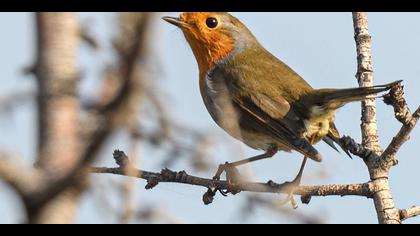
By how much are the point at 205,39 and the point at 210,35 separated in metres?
0.07

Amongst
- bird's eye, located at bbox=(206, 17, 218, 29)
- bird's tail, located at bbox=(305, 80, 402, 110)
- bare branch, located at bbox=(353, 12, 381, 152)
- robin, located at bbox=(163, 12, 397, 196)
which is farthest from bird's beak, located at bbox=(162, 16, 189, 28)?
bare branch, located at bbox=(353, 12, 381, 152)

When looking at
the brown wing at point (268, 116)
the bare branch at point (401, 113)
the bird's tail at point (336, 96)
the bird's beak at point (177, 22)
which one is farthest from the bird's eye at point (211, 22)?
the bare branch at point (401, 113)

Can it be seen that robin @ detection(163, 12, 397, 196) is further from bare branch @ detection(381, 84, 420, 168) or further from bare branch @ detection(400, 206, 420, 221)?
bare branch @ detection(400, 206, 420, 221)

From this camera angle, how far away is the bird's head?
634 cm

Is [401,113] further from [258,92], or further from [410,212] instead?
[258,92]

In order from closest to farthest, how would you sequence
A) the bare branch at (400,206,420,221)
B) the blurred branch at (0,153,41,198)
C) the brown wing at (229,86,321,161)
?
the blurred branch at (0,153,41,198), the bare branch at (400,206,420,221), the brown wing at (229,86,321,161)

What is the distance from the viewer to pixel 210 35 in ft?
21.4

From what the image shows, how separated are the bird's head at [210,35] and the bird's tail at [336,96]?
1.18m

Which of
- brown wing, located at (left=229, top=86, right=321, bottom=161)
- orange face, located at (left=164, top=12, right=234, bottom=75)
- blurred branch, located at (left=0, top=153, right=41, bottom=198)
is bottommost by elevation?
brown wing, located at (left=229, top=86, right=321, bottom=161)

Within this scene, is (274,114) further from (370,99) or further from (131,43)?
(131,43)

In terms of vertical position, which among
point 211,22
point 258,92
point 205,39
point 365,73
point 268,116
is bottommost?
point 268,116

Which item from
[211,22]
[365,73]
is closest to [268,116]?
[365,73]

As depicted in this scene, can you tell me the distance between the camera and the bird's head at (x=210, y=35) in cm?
634

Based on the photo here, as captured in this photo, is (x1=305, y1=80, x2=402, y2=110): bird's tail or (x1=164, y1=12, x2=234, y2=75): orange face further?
(x1=164, y1=12, x2=234, y2=75): orange face
